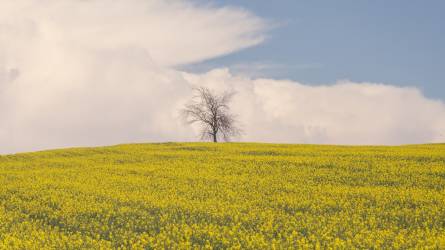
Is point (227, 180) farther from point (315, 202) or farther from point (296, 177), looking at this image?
point (315, 202)

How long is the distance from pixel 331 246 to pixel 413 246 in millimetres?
2380

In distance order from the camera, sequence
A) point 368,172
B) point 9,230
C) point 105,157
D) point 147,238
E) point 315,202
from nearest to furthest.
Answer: point 147,238, point 9,230, point 315,202, point 368,172, point 105,157

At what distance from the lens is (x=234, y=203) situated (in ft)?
65.0

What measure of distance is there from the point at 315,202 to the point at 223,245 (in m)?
6.58

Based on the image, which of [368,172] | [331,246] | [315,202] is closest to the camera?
[331,246]

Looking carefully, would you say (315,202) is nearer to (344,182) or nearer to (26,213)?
(344,182)

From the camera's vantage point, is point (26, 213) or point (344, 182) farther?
point (344, 182)

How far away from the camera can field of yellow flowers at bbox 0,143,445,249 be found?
50.0 ft

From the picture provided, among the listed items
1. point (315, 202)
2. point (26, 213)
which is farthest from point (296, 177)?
point (26, 213)

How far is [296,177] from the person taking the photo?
26.2 m

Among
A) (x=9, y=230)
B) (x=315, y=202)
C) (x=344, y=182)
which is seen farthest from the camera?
(x=344, y=182)

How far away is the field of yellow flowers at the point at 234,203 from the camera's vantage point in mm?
15227

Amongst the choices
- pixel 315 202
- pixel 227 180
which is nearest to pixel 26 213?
pixel 227 180

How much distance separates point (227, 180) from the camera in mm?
25406
